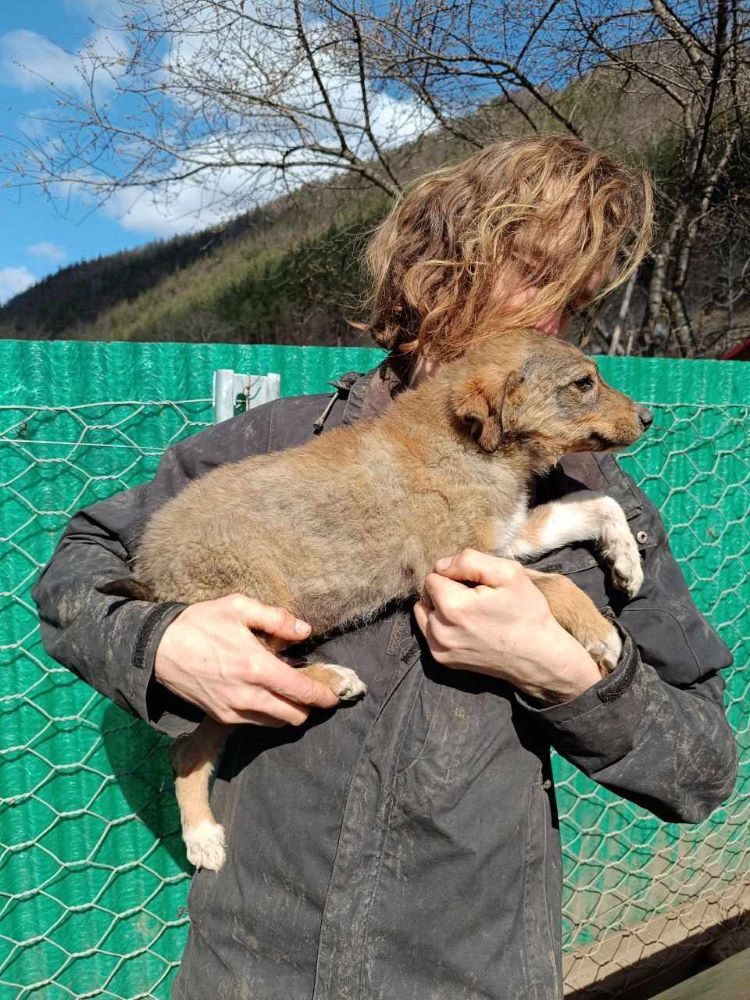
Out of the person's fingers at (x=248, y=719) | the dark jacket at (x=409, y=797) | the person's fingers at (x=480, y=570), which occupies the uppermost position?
the person's fingers at (x=480, y=570)

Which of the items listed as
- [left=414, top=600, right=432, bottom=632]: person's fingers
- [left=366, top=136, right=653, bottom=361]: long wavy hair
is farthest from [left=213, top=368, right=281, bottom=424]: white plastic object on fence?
Answer: [left=414, top=600, right=432, bottom=632]: person's fingers

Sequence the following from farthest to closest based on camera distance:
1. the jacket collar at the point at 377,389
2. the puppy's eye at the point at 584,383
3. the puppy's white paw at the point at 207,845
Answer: the puppy's eye at the point at 584,383, the jacket collar at the point at 377,389, the puppy's white paw at the point at 207,845

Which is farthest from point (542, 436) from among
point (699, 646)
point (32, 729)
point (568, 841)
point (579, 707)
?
point (568, 841)

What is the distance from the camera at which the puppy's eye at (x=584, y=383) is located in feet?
9.10

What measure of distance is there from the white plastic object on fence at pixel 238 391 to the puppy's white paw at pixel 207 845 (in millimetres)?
1493

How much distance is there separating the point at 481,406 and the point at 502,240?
22.1 inches

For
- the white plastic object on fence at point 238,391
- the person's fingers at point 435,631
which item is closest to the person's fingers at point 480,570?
the person's fingers at point 435,631

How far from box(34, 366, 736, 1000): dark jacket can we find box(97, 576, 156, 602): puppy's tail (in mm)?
38

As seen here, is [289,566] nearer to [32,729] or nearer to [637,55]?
[32,729]

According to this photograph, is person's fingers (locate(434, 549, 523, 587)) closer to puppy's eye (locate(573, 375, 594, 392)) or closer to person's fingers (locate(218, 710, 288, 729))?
person's fingers (locate(218, 710, 288, 729))

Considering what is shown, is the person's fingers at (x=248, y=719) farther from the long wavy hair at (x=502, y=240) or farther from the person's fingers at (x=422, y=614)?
the long wavy hair at (x=502, y=240)

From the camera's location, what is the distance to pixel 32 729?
10.2ft

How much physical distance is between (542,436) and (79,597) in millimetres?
1703

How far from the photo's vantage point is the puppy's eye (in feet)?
9.10
